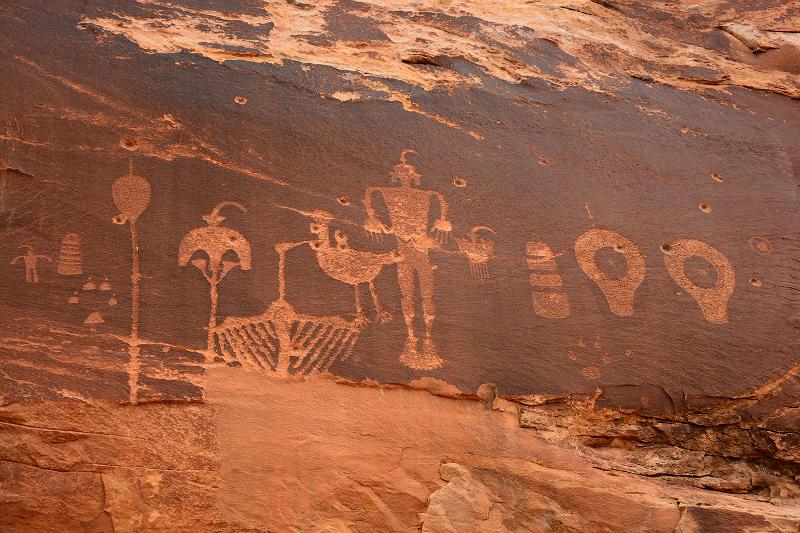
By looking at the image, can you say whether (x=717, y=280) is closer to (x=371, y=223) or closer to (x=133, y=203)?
(x=371, y=223)

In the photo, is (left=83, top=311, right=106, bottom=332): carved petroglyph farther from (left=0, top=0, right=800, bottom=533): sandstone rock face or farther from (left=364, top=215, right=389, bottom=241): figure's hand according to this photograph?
(left=364, top=215, right=389, bottom=241): figure's hand

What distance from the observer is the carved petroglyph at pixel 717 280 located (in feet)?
13.7

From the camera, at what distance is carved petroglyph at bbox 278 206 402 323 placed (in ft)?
12.7

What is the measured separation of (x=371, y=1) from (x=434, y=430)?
3474 mm

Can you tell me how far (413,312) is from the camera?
385 cm

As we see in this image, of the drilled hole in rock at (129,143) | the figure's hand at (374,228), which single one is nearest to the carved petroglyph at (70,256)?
the drilled hole in rock at (129,143)

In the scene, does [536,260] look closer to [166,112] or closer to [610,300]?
[610,300]

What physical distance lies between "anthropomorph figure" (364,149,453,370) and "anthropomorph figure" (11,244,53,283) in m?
1.67

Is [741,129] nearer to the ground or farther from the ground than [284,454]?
farther from the ground

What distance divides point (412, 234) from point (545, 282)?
31.0 inches

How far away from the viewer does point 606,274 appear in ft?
13.8

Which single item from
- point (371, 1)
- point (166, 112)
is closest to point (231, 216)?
point (166, 112)

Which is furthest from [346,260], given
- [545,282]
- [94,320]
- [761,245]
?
[761,245]

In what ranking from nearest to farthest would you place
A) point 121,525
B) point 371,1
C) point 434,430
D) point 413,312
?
point 121,525 < point 434,430 < point 413,312 < point 371,1
